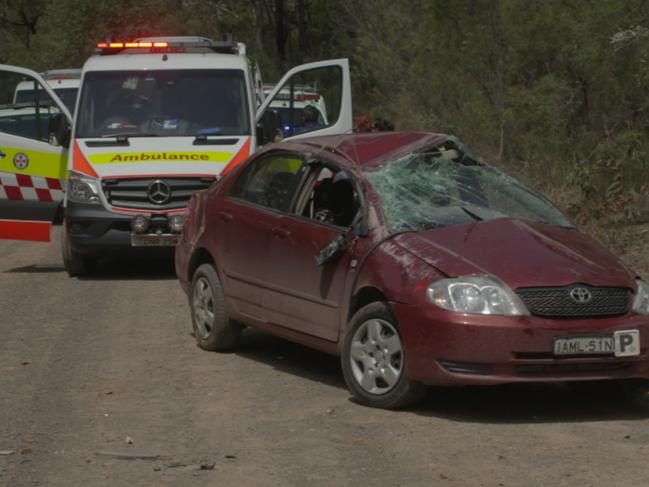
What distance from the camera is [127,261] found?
17.2 meters

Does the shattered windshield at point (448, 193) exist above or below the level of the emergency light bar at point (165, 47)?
below

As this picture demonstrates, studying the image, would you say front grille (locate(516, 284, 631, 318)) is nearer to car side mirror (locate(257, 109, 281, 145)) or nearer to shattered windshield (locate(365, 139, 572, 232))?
shattered windshield (locate(365, 139, 572, 232))

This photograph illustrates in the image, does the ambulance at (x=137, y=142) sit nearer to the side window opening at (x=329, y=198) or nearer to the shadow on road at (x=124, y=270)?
the shadow on road at (x=124, y=270)

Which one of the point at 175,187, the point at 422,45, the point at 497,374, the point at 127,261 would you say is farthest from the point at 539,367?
the point at 422,45

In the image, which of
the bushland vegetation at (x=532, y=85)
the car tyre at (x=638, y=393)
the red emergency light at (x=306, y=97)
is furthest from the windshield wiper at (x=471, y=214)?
the red emergency light at (x=306, y=97)

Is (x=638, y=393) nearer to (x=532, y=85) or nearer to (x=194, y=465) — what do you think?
(x=194, y=465)

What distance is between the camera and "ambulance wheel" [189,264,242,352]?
10.5 m

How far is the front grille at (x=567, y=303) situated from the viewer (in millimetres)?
8133

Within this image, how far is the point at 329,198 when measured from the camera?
31.7 ft

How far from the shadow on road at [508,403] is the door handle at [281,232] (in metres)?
0.98

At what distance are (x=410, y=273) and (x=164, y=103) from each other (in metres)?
7.94

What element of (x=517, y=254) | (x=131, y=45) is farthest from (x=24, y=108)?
(x=517, y=254)

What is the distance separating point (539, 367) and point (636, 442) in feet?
2.31

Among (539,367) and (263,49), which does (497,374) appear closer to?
(539,367)
